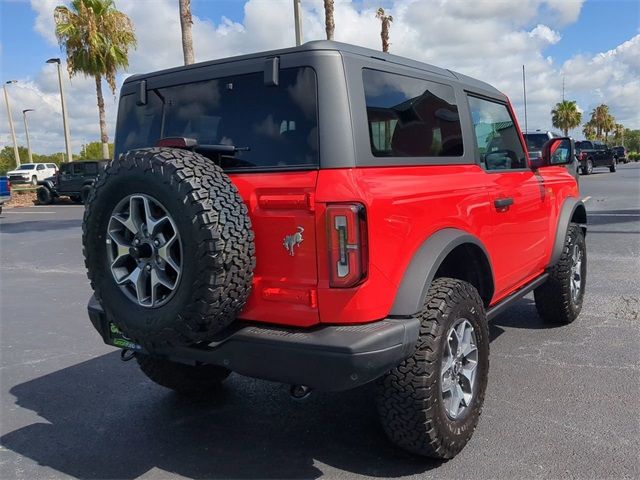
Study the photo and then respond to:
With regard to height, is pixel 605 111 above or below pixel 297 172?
above

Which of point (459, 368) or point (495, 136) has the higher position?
point (495, 136)

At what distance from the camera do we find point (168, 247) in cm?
257

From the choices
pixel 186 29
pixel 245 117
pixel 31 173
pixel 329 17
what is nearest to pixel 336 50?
pixel 245 117

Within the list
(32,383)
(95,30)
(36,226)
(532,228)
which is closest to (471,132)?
(532,228)

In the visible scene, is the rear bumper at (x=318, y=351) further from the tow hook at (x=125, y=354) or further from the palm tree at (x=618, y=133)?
the palm tree at (x=618, y=133)

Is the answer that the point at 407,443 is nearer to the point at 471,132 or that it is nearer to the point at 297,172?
the point at 297,172

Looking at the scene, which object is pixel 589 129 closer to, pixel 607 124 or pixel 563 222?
pixel 607 124

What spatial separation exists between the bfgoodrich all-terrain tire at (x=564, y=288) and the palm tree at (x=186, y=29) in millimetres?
10373

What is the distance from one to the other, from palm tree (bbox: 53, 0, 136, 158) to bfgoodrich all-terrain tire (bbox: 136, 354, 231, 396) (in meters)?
26.0

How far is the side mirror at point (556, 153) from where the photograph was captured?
4453 millimetres

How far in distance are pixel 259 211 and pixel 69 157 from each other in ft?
103

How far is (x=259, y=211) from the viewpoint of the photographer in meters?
2.65

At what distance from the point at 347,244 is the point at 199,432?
1.66 m

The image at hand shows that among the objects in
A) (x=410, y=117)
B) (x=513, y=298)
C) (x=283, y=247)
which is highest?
(x=410, y=117)
